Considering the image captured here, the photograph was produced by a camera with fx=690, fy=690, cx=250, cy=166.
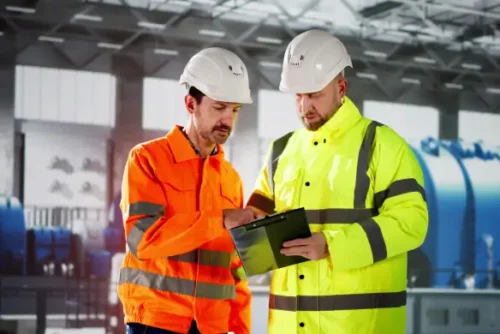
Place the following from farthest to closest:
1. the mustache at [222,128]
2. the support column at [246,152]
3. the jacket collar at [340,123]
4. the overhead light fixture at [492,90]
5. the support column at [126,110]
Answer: the overhead light fixture at [492,90], the support column at [246,152], the support column at [126,110], the mustache at [222,128], the jacket collar at [340,123]

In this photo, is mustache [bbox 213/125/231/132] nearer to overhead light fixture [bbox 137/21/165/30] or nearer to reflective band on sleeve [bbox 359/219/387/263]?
reflective band on sleeve [bbox 359/219/387/263]

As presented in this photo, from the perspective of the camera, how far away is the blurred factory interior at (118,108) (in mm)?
4348

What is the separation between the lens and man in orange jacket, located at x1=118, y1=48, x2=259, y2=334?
8.25 ft

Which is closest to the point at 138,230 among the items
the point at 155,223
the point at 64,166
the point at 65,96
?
the point at 155,223

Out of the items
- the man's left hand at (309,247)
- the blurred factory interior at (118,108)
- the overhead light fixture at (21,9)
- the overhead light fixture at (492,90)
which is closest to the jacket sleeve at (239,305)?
the man's left hand at (309,247)

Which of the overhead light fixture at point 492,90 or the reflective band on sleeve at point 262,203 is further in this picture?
the overhead light fixture at point 492,90

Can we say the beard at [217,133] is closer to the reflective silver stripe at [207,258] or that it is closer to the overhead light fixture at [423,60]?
the reflective silver stripe at [207,258]

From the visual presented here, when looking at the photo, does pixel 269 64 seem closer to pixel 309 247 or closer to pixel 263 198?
pixel 263 198

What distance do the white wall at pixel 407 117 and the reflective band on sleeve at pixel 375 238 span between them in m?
2.91

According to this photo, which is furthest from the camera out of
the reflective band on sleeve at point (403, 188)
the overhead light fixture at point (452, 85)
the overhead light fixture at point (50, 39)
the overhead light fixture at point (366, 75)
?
the overhead light fixture at point (452, 85)

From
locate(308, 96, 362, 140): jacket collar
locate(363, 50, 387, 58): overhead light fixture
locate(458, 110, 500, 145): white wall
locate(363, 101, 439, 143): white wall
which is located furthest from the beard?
locate(458, 110, 500, 145): white wall

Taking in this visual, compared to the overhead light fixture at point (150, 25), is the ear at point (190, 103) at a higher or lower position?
lower

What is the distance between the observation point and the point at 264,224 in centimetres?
223

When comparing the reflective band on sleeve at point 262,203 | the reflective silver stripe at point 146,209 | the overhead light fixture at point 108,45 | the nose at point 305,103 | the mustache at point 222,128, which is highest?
the overhead light fixture at point 108,45
